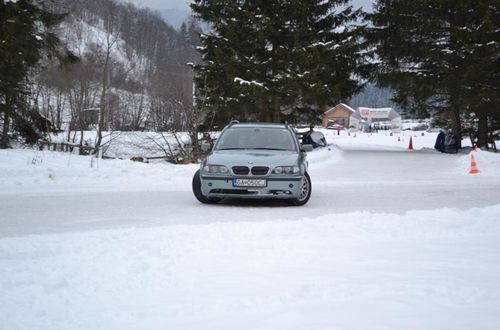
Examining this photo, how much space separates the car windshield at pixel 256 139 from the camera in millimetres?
9961

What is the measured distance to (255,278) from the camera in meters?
4.38

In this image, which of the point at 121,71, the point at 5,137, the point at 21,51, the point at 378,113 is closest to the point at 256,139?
the point at 21,51

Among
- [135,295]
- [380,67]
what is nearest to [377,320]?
[135,295]

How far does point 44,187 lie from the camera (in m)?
11.5

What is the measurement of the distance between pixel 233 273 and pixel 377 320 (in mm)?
1498

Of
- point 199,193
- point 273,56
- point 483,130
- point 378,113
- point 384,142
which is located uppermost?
point 378,113

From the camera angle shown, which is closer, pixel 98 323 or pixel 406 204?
pixel 98 323

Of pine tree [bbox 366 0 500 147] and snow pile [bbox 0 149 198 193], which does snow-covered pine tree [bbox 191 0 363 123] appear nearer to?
pine tree [bbox 366 0 500 147]

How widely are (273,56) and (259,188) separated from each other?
60.1 ft

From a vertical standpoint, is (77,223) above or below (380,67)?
below

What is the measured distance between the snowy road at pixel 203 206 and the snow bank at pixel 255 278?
1509mm

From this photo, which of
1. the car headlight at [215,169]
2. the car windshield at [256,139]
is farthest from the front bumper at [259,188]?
the car windshield at [256,139]

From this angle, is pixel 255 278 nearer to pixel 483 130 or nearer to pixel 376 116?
pixel 483 130

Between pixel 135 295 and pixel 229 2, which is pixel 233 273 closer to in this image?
pixel 135 295
